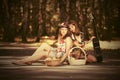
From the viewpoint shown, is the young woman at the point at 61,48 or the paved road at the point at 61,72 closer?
the paved road at the point at 61,72

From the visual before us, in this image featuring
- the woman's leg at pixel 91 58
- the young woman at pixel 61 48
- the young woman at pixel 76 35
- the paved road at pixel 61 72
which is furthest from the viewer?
the woman's leg at pixel 91 58

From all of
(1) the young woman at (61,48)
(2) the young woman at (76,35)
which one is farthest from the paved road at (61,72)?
(2) the young woman at (76,35)

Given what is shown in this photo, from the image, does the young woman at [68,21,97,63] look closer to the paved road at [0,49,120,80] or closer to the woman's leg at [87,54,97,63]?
the woman's leg at [87,54,97,63]

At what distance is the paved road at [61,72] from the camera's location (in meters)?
9.96

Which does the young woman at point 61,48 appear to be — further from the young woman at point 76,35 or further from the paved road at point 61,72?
the paved road at point 61,72

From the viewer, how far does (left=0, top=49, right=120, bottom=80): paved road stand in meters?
9.96

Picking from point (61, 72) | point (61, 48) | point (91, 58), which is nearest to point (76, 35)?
point (61, 48)

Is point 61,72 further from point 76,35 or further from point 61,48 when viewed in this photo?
point 76,35

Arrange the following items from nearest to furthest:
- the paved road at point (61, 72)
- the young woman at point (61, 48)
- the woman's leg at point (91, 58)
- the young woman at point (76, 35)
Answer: the paved road at point (61, 72), the young woman at point (61, 48), the young woman at point (76, 35), the woman's leg at point (91, 58)

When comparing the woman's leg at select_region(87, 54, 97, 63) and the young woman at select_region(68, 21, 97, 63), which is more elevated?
the young woman at select_region(68, 21, 97, 63)

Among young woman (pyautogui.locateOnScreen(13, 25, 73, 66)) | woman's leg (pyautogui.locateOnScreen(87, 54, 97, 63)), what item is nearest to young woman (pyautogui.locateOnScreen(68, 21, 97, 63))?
young woman (pyautogui.locateOnScreen(13, 25, 73, 66))

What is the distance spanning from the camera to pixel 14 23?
98.6 ft

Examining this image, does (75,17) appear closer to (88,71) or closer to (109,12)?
(109,12)

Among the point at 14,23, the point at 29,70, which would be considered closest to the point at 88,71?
the point at 29,70
